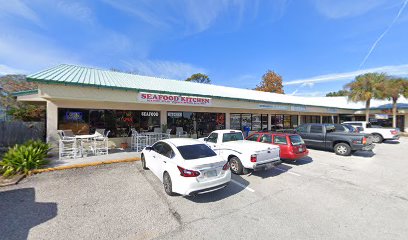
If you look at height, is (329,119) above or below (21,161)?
above

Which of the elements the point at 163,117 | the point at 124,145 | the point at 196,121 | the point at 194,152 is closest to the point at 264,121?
the point at 196,121

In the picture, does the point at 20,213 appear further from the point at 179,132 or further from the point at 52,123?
the point at 179,132

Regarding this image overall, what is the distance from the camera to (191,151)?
5.60 m

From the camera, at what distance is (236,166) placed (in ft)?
23.8

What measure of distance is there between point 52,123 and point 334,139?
16.2m

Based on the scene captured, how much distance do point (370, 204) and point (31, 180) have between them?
10.5m

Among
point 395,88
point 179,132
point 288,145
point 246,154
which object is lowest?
point 246,154

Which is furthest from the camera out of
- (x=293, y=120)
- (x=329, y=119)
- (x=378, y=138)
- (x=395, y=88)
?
(x=329, y=119)

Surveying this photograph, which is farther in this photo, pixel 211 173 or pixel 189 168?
pixel 211 173

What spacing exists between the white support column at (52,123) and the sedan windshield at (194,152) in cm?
842

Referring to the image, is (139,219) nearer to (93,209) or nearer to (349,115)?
(93,209)

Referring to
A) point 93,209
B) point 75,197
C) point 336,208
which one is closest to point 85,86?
point 75,197

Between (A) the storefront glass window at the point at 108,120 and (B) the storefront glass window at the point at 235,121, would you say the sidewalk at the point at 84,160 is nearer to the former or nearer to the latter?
(A) the storefront glass window at the point at 108,120

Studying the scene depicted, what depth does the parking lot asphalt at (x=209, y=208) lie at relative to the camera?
12.3 feet
